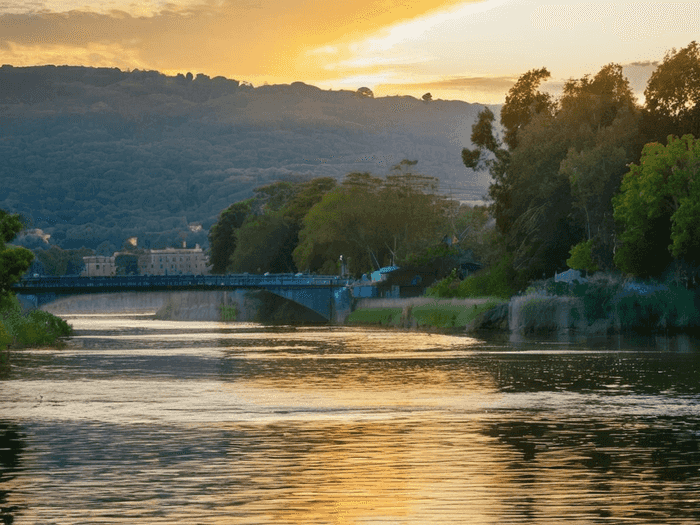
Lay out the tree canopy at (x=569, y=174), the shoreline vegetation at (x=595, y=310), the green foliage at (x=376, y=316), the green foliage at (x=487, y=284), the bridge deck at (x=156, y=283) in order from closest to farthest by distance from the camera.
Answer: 1. the shoreline vegetation at (x=595, y=310)
2. the tree canopy at (x=569, y=174)
3. the green foliage at (x=487, y=284)
4. the green foliage at (x=376, y=316)
5. the bridge deck at (x=156, y=283)

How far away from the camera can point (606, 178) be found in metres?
115

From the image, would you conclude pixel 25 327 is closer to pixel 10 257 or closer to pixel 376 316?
pixel 10 257

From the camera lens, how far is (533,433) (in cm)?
3909

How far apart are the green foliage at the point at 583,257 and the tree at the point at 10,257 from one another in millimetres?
50331

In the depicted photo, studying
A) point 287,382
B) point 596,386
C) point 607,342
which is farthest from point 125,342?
point 596,386

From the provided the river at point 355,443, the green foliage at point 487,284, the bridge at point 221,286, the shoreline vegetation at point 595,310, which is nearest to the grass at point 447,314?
the shoreline vegetation at point 595,310

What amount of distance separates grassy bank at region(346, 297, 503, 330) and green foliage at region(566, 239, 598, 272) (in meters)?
8.07

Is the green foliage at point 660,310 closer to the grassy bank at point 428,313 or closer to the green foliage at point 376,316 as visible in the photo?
the grassy bank at point 428,313

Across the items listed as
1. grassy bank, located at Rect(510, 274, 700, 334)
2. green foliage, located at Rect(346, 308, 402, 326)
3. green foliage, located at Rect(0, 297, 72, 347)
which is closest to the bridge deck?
green foliage, located at Rect(346, 308, 402, 326)

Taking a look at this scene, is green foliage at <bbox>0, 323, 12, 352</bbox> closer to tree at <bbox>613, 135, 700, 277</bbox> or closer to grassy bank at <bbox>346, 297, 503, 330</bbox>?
grassy bank at <bbox>346, 297, 503, 330</bbox>

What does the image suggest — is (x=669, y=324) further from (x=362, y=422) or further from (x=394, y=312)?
(x=362, y=422)

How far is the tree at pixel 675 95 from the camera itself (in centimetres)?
11444

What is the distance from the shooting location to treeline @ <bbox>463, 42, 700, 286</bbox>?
106 meters

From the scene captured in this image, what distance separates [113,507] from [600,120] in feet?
333
